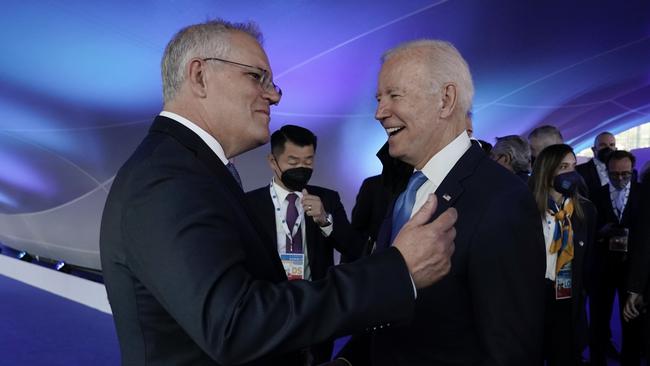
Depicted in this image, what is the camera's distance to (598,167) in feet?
16.1

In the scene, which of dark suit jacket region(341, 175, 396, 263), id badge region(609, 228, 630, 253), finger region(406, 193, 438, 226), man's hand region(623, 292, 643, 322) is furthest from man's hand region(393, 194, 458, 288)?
id badge region(609, 228, 630, 253)

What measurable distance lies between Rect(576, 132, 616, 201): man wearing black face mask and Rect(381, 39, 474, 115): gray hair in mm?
3472

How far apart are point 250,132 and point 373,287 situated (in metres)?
0.48

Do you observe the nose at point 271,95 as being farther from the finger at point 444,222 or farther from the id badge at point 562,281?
the id badge at point 562,281

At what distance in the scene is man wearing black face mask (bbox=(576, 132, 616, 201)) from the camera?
4.70 metres

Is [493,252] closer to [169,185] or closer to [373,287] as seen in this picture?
[373,287]

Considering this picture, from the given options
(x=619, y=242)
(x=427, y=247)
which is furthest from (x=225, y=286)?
(x=619, y=242)

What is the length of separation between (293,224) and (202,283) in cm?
182

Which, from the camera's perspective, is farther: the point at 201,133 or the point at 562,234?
the point at 562,234

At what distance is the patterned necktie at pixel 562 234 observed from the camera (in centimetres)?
289

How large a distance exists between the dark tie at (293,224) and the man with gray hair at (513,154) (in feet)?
4.53

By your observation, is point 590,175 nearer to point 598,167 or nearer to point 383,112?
point 598,167

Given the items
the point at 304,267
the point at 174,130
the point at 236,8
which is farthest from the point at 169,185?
the point at 236,8

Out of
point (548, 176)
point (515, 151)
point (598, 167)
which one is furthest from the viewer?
point (598, 167)
